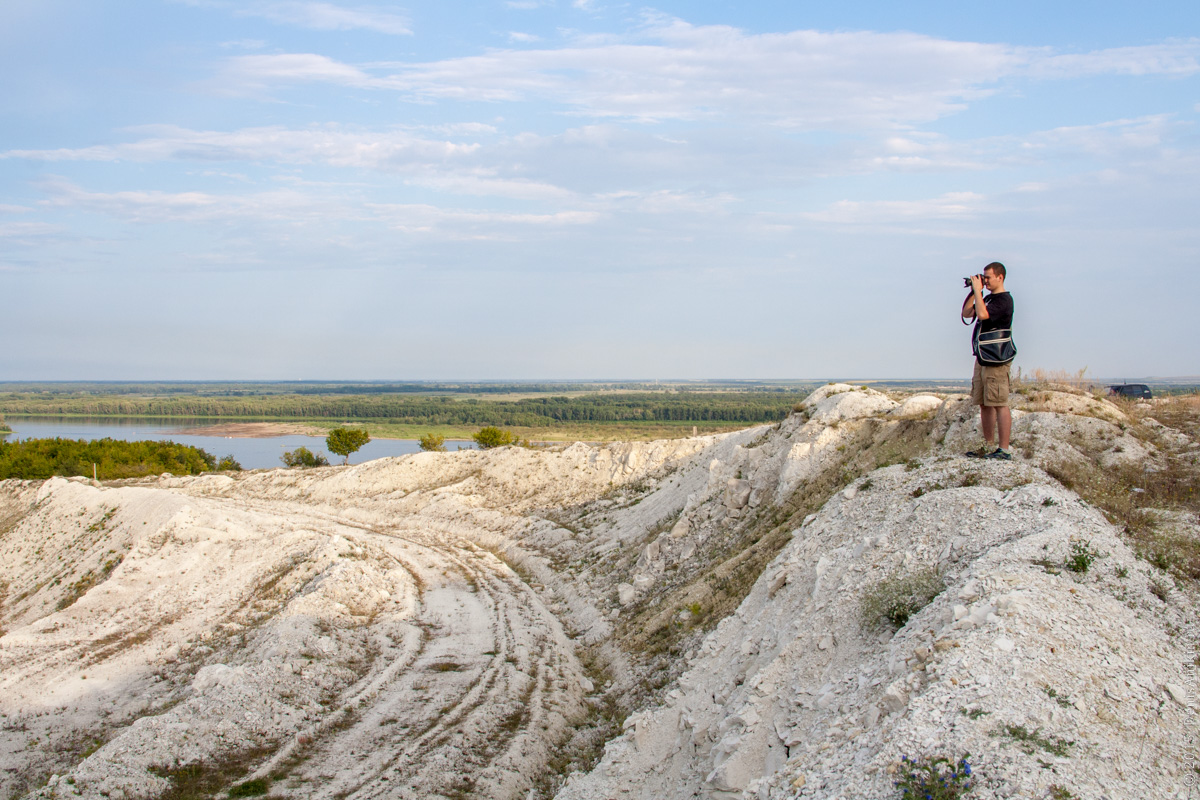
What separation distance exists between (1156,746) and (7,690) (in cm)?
2125

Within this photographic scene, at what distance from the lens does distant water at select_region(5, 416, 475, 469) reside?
8075cm

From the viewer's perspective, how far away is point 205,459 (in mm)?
59625

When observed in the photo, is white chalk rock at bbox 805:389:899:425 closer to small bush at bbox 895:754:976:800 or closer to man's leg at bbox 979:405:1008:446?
man's leg at bbox 979:405:1008:446

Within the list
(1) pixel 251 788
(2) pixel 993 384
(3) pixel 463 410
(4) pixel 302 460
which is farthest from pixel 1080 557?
(3) pixel 463 410

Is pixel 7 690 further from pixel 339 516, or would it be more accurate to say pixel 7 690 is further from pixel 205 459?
pixel 205 459

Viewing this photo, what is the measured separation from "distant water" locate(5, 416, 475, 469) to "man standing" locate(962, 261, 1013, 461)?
57920 mm

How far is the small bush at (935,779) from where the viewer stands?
4527mm

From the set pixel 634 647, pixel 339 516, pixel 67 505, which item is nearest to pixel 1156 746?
pixel 634 647

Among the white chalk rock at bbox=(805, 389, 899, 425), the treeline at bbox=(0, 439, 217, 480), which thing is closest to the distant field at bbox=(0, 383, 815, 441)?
the treeline at bbox=(0, 439, 217, 480)

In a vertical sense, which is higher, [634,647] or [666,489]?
[666,489]

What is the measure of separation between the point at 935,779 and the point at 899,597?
3.27 meters

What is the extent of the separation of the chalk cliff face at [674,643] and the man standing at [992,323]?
79 centimetres

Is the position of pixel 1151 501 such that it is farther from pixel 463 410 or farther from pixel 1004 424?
pixel 463 410

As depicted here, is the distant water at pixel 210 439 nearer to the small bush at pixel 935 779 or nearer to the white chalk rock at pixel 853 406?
the white chalk rock at pixel 853 406
